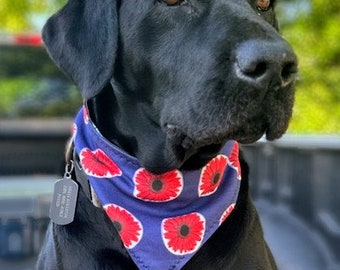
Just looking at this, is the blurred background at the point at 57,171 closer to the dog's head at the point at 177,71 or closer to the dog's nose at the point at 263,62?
the dog's head at the point at 177,71

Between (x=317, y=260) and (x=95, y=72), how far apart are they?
1.71 meters

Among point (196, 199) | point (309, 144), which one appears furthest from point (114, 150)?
point (309, 144)

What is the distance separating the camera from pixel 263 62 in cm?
223

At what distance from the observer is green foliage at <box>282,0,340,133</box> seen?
396 inches

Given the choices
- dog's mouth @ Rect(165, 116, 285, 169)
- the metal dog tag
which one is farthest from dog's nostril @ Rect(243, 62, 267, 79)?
the metal dog tag

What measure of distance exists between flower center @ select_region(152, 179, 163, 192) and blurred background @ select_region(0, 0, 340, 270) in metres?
1.15

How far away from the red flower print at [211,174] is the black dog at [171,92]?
0.08 feet

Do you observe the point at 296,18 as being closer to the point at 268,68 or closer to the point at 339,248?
the point at 339,248

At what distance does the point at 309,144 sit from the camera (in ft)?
Answer: 12.7

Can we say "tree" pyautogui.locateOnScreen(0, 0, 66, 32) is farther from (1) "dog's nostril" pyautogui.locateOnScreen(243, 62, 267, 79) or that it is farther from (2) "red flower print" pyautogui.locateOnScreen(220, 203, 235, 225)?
(1) "dog's nostril" pyautogui.locateOnScreen(243, 62, 267, 79)

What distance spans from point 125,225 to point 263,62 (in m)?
0.79

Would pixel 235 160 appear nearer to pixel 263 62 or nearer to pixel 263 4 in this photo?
pixel 263 4

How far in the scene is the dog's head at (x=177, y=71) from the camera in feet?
7.55

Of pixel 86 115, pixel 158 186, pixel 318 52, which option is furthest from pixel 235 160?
pixel 318 52
